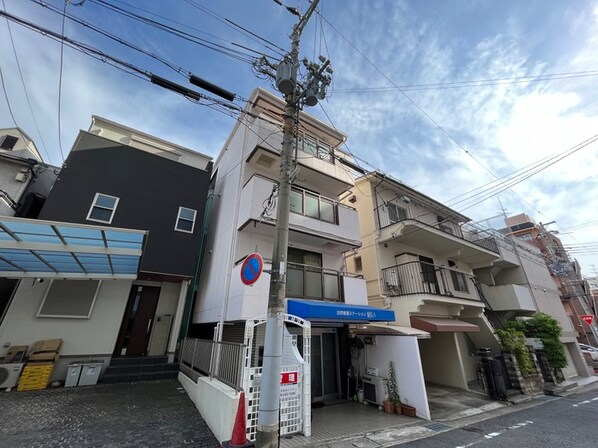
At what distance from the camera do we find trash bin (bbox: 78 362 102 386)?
25.9 feet

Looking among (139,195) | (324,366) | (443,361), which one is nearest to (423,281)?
(443,361)

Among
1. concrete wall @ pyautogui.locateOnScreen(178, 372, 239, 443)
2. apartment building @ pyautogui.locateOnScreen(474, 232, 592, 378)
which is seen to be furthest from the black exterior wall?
apartment building @ pyautogui.locateOnScreen(474, 232, 592, 378)

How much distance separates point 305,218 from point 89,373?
8.66m

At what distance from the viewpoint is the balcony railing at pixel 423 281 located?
10.6m

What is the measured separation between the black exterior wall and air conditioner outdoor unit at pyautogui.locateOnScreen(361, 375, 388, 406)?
7698 mm

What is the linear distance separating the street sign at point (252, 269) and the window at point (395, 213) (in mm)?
10353

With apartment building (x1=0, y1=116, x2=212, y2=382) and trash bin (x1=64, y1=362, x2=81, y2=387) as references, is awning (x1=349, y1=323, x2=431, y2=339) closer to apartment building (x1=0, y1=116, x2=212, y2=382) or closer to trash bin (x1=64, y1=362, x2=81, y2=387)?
apartment building (x1=0, y1=116, x2=212, y2=382)

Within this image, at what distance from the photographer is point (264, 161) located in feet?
33.9

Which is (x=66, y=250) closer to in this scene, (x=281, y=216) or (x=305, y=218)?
(x=281, y=216)

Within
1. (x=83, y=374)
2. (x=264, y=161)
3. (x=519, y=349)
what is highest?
(x=264, y=161)

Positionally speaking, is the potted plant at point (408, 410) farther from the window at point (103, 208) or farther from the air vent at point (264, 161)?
the window at point (103, 208)

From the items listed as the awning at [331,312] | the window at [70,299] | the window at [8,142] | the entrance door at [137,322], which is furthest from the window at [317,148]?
the window at [8,142]

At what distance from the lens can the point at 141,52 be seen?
17.1 feet

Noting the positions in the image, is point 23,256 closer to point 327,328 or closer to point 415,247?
point 327,328
